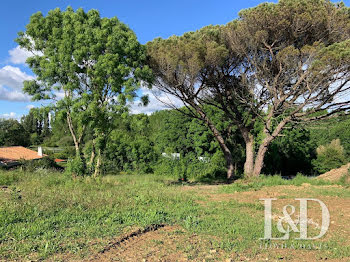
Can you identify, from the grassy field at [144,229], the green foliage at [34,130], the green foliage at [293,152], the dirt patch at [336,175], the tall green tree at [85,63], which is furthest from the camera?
the green foliage at [34,130]

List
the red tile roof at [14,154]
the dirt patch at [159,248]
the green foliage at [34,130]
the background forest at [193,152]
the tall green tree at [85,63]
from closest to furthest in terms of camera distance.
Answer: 1. the dirt patch at [159,248]
2. the tall green tree at [85,63]
3. the background forest at [193,152]
4. the red tile roof at [14,154]
5. the green foliage at [34,130]

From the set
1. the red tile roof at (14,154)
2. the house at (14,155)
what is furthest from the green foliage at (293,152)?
the red tile roof at (14,154)

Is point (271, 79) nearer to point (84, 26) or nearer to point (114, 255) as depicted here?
point (84, 26)

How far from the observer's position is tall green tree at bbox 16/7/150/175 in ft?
27.9

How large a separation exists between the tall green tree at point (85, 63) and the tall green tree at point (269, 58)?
1.82m

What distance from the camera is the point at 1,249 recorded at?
337cm

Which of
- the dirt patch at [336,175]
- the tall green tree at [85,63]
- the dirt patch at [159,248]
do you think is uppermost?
the tall green tree at [85,63]

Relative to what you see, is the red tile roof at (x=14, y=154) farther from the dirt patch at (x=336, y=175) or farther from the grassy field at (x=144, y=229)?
the dirt patch at (x=336, y=175)

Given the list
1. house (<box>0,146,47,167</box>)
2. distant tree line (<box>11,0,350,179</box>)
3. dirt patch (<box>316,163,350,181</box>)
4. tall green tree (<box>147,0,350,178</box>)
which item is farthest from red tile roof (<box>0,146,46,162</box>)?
dirt patch (<box>316,163,350,181</box>)

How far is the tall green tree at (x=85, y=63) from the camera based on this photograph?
8516 millimetres

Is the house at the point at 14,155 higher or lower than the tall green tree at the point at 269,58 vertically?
lower

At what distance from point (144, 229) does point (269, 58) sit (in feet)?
30.9

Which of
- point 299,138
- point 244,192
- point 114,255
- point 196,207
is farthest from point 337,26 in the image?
point 299,138

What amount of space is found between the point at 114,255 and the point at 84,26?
7.75 m
